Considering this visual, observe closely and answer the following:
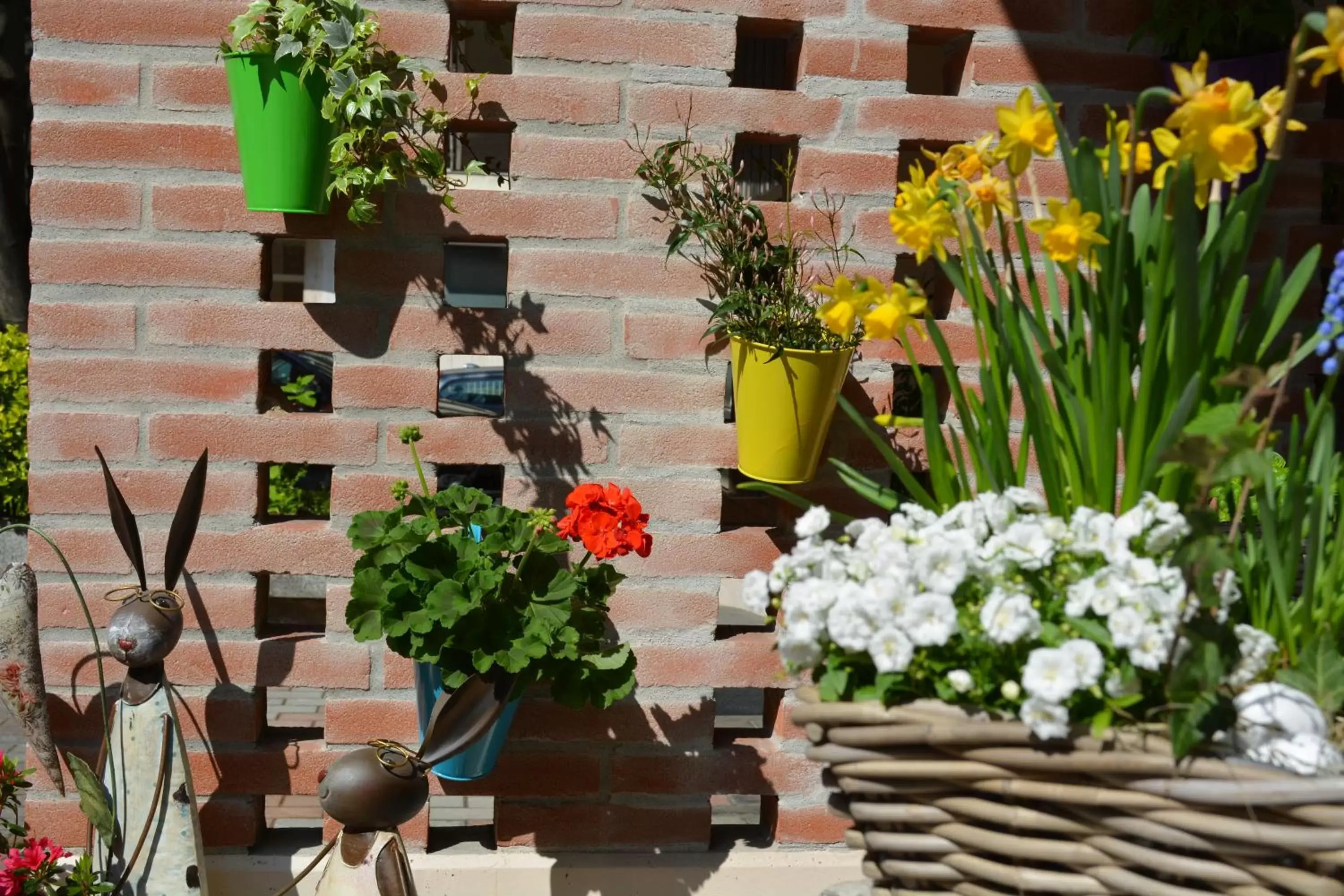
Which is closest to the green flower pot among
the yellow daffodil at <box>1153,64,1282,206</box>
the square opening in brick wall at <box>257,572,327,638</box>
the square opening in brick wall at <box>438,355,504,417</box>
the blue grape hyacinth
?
the square opening in brick wall at <box>257,572,327,638</box>

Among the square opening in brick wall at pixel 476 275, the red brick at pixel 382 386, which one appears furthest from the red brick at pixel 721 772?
the square opening in brick wall at pixel 476 275

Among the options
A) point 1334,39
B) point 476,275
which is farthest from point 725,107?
point 476,275

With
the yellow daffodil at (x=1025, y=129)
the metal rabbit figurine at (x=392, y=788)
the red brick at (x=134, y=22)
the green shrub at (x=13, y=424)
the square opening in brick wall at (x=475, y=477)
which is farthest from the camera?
the square opening in brick wall at (x=475, y=477)

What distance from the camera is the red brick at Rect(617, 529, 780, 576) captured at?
1973 mm

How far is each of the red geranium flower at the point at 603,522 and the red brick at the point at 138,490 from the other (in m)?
0.58

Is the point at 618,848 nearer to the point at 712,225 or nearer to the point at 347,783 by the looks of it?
the point at 347,783

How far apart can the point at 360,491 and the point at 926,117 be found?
1.09 metres

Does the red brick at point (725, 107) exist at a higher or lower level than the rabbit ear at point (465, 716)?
higher

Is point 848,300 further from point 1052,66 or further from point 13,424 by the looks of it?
point 13,424

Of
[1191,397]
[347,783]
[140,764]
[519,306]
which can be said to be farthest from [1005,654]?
[140,764]

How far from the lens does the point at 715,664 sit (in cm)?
200

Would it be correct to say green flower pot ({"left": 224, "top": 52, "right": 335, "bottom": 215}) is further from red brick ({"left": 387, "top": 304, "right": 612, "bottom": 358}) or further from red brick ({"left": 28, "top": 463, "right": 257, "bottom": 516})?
red brick ({"left": 28, "top": 463, "right": 257, "bottom": 516})

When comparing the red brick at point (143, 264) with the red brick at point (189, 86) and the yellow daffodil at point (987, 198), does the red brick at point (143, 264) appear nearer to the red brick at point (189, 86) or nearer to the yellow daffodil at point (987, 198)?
the red brick at point (189, 86)

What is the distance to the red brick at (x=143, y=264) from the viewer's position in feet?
6.11
